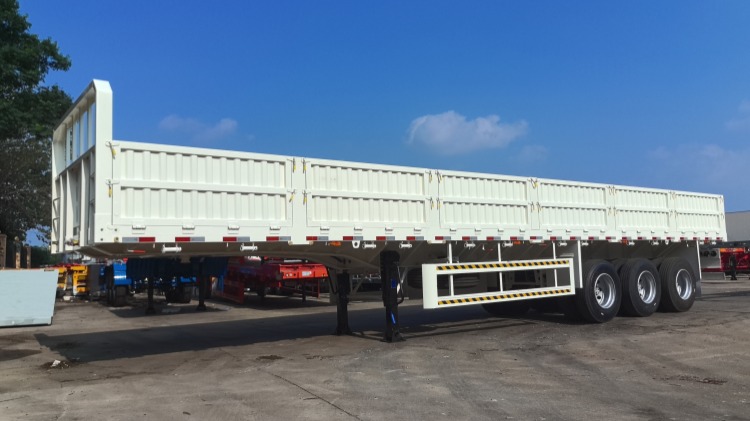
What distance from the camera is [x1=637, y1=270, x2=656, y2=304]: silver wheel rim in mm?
13609

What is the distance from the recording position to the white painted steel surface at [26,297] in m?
14.9

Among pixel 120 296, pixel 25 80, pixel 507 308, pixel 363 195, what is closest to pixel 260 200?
pixel 363 195

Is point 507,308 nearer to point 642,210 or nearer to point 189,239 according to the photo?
point 642,210

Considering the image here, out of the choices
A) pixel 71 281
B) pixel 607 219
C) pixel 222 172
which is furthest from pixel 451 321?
pixel 71 281

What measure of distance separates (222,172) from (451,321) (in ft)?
→ 24.1

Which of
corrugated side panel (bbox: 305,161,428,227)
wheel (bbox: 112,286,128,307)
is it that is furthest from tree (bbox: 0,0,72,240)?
corrugated side panel (bbox: 305,161,428,227)

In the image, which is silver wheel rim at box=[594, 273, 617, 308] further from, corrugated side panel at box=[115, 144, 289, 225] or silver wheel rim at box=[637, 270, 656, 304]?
corrugated side panel at box=[115, 144, 289, 225]

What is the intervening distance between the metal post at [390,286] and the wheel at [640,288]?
5922mm

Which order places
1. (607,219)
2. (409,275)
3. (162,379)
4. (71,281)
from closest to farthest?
(162,379) → (409,275) → (607,219) → (71,281)

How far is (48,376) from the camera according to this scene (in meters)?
8.32

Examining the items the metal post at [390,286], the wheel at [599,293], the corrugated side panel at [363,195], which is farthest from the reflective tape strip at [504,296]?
the corrugated side panel at [363,195]

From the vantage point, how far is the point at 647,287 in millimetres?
13789

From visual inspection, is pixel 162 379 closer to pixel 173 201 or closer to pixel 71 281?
pixel 173 201

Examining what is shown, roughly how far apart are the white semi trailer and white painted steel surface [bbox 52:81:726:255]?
2 cm
